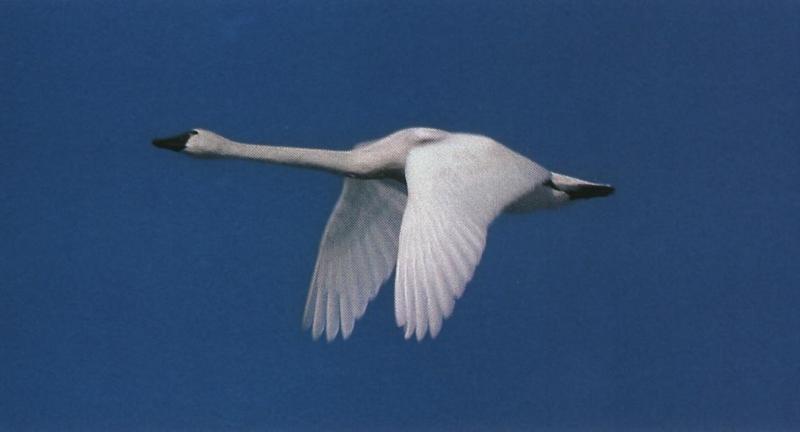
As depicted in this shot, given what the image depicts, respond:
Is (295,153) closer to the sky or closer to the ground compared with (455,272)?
closer to the sky

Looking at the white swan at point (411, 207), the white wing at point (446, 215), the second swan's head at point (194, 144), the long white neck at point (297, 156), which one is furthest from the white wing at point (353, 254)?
the white wing at point (446, 215)

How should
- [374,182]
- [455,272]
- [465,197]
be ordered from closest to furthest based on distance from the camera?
[455,272]
[465,197]
[374,182]

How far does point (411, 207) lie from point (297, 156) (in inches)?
73.7

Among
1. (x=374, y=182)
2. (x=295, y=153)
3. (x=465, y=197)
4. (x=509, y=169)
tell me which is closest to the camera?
(x=465, y=197)

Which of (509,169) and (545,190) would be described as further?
(545,190)

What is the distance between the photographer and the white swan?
28.8 feet

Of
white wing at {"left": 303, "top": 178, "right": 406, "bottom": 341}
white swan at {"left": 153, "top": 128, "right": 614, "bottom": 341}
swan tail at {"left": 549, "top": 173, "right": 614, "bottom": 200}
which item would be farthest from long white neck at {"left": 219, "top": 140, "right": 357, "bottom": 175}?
swan tail at {"left": 549, "top": 173, "right": 614, "bottom": 200}

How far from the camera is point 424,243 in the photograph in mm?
8930

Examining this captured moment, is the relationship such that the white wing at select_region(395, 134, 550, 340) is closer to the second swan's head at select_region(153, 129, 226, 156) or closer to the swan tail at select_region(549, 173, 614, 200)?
the swan tail at select_region(549, 173, 614, 200)

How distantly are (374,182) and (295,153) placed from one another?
94 cm

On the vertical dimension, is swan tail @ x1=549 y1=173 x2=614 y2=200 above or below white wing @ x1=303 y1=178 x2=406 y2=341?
above

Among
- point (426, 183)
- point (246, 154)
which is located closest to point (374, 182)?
point (246, 154)

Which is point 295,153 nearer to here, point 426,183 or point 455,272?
point 426,183

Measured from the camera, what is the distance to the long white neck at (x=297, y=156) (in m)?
10.9
